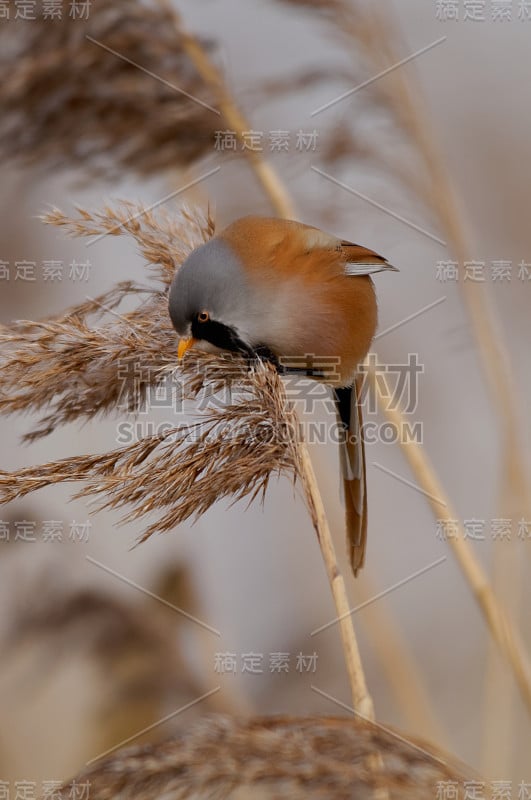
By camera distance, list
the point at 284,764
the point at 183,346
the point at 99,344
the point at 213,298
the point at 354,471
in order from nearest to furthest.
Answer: the point at 284,764 < the point at 99,344 < the point at 183,346 < the point at 213,298 < the point at 354,471

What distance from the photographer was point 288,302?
2.04 meters

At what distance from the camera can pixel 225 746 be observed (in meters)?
1.24

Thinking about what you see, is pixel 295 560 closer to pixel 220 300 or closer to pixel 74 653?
pixel 74 653

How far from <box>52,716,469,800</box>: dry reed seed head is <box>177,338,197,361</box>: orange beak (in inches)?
29.5

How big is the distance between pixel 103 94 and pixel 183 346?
70 cm

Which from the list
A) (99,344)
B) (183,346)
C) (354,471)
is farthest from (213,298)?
(354,471)

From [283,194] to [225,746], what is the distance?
1.30m

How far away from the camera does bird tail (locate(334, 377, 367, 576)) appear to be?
6.66ft

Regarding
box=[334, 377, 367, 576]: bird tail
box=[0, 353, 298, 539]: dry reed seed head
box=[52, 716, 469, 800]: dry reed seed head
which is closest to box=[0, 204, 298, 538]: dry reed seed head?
box=[0, 353, 298, 539]: dry reed seed head

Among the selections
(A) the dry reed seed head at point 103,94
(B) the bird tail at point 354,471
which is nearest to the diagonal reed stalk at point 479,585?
(B) the bird tail at point 354,471

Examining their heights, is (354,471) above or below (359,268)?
below

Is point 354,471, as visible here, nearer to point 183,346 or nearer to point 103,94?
point 183,346

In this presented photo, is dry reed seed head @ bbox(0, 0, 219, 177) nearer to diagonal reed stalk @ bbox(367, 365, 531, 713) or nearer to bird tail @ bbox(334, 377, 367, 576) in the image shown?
bird tail @ bbox(334, 377, 367, 576)

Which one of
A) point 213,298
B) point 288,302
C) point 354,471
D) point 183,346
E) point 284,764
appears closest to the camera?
point 284,764
